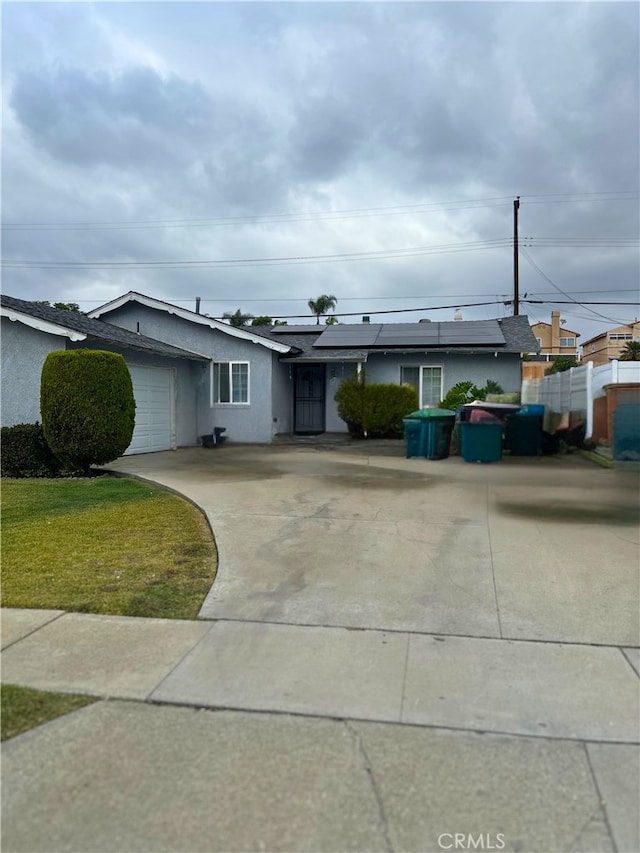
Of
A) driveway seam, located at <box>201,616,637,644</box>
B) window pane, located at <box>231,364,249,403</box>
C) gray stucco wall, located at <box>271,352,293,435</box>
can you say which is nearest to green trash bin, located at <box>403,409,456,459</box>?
gray stucco wall, located at <box>271,352,293,435</box>

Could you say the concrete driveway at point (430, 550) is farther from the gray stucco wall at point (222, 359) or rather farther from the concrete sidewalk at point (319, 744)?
the gray stucco wall at point (222, 359)

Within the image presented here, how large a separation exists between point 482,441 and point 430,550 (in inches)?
292

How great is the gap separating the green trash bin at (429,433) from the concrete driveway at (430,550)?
6.83 ft

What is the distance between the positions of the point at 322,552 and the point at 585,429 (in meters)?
10.7

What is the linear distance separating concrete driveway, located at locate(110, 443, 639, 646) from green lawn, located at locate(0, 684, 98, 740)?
1.43m

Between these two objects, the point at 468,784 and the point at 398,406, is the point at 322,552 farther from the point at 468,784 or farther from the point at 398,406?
the point at 398,406

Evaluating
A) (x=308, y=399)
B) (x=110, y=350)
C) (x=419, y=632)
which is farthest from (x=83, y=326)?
(x=419, y=632)

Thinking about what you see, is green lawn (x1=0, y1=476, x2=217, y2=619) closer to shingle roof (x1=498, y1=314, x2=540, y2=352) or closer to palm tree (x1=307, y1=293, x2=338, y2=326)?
shingle roof (x1=498, y1=314, x2=540, y2=352)

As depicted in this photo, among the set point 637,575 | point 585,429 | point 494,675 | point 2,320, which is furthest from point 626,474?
point 2,320

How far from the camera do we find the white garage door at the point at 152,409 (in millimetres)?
15758

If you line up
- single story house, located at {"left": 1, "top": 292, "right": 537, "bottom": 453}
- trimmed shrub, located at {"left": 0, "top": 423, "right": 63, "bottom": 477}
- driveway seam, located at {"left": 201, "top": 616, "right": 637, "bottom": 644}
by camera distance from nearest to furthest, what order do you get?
driveway seam, located at {"left": 201, "top": 616, "right": 637, "bottom": 644} → trimmed shrub, located at {"left": 0, "top": 423, "right": 63, "bottom": 477} → single story house, located at {"left": 1, "top": 292, "right": 537, "bottom": 453}

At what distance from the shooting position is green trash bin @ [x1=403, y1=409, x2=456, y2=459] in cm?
1380

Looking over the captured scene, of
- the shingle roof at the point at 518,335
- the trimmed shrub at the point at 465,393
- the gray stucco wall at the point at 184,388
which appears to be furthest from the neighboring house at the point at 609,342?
the gray stucco wall at the point at 184,388

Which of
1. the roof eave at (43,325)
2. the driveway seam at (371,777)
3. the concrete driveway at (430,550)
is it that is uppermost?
the roof eave at (43,325)
